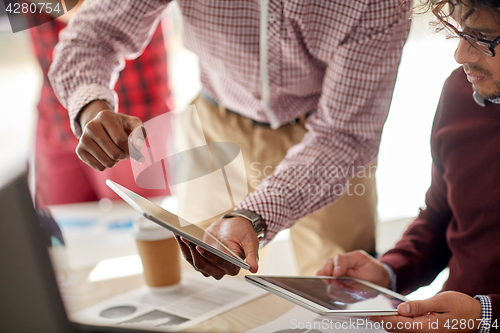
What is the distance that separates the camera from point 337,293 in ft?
2.54

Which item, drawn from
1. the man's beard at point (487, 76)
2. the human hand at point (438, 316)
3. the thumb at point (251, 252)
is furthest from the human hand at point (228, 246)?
the man's beard at point (487, 76)

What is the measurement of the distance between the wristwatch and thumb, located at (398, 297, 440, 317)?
32 centimetres

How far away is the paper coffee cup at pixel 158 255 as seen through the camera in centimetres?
94

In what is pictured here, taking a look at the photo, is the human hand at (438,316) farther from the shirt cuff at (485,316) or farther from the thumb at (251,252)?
the thumb at (251,252)

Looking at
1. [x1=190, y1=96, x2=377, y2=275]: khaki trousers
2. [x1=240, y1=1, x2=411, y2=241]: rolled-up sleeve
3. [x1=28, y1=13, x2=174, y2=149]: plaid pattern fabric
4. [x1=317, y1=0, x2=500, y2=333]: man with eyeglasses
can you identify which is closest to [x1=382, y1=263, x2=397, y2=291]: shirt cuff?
[x1=317, y1=0, x2=500, y2=333]: man with eyeglasses

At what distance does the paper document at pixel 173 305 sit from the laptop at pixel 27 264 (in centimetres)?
30

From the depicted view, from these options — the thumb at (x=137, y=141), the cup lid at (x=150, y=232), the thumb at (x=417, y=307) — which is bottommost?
the thumb at (x=417, y=307)

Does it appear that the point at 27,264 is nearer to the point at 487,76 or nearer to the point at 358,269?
the point at 358,269

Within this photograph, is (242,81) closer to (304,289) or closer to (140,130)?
(140,130)

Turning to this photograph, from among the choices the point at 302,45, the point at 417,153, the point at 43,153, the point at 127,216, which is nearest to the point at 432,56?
the point at 417,153

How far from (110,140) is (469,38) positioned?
1.97 feet

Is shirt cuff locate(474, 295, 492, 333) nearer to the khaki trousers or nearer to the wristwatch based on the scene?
the wristwatch

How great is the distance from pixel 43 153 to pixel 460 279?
5.91ft

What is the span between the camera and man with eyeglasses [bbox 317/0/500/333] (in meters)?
0.69
